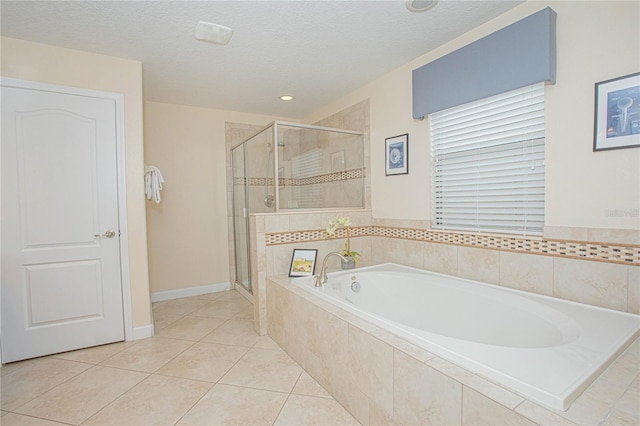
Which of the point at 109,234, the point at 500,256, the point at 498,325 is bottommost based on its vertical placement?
the point at 498,325

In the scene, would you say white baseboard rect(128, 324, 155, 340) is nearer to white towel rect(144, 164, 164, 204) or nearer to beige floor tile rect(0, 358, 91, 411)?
beige floor tile rect(0, 358, 91, 411)

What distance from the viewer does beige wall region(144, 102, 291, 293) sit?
11.9 ft

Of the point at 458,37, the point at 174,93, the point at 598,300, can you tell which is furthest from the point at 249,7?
the point at 598,300

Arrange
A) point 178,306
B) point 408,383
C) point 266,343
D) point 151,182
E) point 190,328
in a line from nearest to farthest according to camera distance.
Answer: point 408,383, point 266,343, point 190,328, point 151,182, point 178,306

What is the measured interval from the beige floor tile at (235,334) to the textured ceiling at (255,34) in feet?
7.77

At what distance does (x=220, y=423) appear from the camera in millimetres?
1585

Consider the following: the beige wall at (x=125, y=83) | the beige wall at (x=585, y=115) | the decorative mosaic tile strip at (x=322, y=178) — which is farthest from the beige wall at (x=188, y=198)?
the beige wall at (x=585, y=115)

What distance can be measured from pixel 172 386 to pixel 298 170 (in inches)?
82.3

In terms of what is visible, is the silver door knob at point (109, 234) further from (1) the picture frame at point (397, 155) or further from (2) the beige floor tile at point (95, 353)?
(1) the picture frame at point (397, 155)

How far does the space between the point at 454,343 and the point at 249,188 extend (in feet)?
9.22

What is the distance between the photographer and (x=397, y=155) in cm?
286

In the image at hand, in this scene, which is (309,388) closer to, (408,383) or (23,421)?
(408,383)

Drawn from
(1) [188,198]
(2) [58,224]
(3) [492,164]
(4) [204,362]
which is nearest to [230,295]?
(1) [188,198]

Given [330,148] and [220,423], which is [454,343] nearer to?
[220,423]
